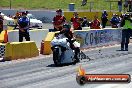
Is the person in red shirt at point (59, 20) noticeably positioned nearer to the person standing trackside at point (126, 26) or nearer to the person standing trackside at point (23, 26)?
the person standing trackside at point (23, 26)

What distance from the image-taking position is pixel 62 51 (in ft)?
56.1

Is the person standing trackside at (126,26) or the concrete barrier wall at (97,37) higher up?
the person standing trackside at (126,26)

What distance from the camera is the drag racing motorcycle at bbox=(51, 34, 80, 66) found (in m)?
16.8

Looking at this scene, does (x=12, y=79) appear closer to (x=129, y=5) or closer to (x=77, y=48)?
(x=77, y=48)

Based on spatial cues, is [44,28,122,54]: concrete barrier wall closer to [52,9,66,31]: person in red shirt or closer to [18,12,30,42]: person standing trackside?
[18,12,30,42]: person standing trackside

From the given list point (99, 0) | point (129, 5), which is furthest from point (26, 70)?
Answer: point (99, 0)

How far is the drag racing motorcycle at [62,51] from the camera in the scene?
661 inches

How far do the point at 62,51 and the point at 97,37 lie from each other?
393 inches

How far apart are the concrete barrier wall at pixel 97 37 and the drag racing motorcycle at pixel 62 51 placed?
7212 millimetres

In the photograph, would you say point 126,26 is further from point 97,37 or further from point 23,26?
point 23,26

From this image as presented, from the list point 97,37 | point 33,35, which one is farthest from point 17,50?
point 97,37

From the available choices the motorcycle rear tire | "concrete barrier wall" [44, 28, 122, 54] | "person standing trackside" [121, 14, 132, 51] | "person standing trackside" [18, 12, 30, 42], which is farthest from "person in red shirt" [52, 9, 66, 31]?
the motorcycle rear tire

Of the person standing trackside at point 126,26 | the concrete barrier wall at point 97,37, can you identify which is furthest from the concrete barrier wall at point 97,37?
the person standing trackside at point 126,26

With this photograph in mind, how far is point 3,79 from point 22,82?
39.4 inches
